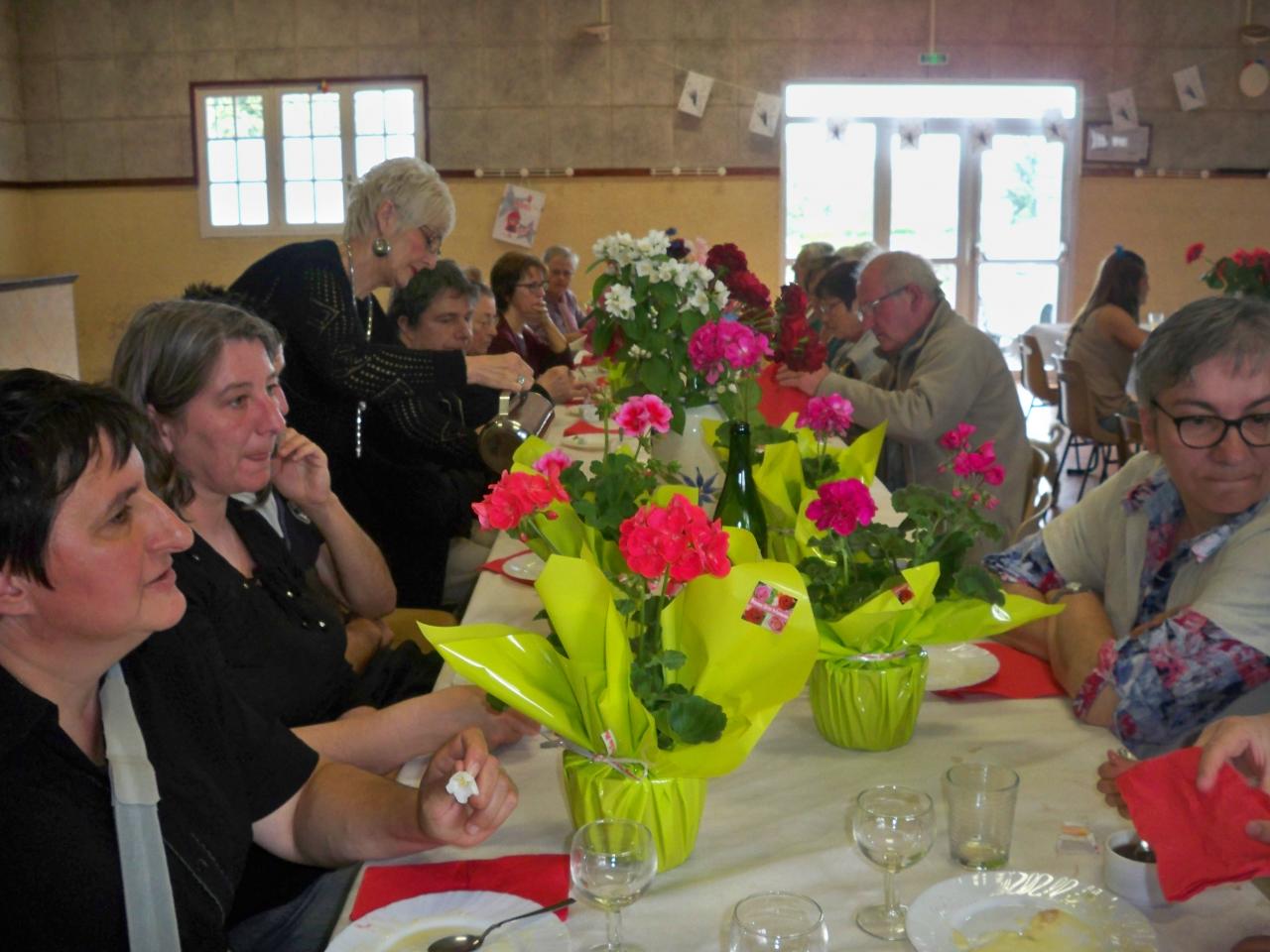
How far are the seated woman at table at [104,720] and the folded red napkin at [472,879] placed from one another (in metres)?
0.03

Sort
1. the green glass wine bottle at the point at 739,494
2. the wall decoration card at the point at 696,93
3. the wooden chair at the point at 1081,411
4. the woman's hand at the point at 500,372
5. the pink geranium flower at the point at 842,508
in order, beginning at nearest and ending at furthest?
1. the pink geranium flower at the point at 842,508
2. the green glass wine bottle at the point at 739,494
3. the woman's hand at the point at 500,372
4. the wooden chair at the point at 1081,411
5. the wall decoration card at the point at 696,93

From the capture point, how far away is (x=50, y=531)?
120 centimetres

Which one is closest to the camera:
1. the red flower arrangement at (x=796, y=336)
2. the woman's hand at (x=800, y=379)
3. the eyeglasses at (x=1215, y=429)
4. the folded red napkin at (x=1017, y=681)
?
the eyeglasses at (x=1215, y=429)

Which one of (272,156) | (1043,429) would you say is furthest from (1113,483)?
(272,156)

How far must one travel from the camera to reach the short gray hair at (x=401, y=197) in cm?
342

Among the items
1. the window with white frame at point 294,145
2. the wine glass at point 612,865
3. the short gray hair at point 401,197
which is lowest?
the wine glass at point 612,865

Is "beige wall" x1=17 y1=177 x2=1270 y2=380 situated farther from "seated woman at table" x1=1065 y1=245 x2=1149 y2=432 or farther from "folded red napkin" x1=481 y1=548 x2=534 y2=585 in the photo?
"folded red napkin" x1=481 y1=548 x2=534 y2=585

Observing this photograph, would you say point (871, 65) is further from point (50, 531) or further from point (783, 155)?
point (50, 531)

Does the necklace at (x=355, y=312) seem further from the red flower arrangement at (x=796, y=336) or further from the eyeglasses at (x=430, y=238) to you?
the red flower arrangement at (x=796, y=336)

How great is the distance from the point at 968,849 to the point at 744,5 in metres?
8.82

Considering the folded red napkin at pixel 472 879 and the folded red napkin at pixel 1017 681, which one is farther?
the folded red napkin at pixel 1017 681

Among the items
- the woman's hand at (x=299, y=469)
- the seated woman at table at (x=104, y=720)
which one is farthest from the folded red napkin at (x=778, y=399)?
the seated woman at table at (x=104, y=720)

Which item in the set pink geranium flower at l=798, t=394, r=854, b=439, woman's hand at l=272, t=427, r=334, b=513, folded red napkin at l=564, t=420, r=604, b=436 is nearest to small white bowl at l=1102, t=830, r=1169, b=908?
pink geranium flower at l=798, t=394, r=854, b=439

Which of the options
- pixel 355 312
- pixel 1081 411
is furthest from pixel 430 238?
pixel 1081 411
